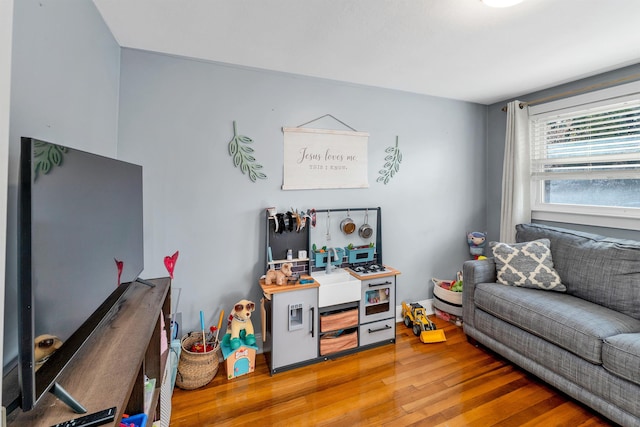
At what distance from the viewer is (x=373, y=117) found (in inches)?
112

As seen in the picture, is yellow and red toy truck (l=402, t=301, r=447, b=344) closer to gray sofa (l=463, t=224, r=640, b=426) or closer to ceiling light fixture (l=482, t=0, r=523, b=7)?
gray sofa (l=463, t=224, r=640, b=426)

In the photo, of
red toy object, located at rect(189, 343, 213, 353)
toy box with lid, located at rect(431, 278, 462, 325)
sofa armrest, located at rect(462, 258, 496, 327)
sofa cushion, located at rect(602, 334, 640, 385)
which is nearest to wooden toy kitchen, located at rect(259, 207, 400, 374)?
red toy object, located at rect(189, 343, 213, 353)

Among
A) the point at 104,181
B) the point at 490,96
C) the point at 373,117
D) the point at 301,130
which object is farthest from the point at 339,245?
the point at 490,96

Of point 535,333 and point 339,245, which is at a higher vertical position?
point 339,245

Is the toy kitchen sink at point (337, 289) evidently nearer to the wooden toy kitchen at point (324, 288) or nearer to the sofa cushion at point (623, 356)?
the wooden toy kitchen at point (324, 288)

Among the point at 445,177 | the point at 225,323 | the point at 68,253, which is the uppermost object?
the point at 445,177

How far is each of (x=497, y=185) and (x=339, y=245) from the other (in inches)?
80.5

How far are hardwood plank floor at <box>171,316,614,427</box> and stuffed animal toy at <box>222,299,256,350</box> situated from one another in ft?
0.79

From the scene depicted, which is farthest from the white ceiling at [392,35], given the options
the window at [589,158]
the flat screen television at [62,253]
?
the flat screen television at [62,253]

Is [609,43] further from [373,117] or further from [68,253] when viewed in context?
[68,253]

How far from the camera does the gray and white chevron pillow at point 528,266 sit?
2.35 metres

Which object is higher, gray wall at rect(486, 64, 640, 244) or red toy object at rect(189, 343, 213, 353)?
gray wall at rect(486, 64, 640, 244)

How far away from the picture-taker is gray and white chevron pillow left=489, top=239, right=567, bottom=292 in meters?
2.35

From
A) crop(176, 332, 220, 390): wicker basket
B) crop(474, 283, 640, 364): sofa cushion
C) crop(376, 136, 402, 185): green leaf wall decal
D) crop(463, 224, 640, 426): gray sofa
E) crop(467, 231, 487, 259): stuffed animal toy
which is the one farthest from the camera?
crop(467, 231, 487, 259): stuffed animal toy
